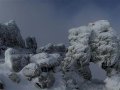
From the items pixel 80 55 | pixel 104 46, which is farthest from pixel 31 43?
pixel 104 46

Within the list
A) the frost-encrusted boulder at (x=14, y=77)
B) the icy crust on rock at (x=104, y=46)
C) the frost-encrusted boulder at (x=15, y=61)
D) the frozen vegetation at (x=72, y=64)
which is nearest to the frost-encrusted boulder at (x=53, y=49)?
the frozen vegetation at (x=72, y=64)

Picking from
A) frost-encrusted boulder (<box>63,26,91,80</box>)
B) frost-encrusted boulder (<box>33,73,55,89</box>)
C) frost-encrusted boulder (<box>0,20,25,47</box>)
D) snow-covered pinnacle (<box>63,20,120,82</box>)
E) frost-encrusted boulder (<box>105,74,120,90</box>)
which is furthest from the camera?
frost-encrusted boulder (<box>0,20,25,47</box>)

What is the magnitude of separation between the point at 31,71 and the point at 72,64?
640 centimetres

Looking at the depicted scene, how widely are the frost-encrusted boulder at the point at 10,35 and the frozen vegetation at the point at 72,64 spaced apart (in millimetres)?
1898

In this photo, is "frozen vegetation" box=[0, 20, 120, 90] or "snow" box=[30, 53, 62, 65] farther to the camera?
"snow" box=[30, 53, 62, 65]

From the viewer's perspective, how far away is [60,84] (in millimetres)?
44844

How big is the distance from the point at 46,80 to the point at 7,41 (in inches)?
544

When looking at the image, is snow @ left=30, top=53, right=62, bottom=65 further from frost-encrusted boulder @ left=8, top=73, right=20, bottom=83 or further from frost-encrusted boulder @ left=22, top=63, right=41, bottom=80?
frost-encrusted boulder @ left=8, top=73, right=20, bottom=83

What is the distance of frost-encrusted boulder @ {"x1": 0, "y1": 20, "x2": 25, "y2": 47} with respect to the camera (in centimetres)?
5516

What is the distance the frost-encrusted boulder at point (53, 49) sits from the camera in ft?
173

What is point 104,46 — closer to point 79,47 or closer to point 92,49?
point 92,49

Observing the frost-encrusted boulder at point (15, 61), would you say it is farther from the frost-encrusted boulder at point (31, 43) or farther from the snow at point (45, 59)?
the frost-encrusted boulder at point (31, 43)

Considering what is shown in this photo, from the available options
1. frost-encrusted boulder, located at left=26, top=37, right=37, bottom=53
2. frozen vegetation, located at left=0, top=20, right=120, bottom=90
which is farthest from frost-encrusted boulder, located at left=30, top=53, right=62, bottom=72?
frost-encrusted boulder, located at left=26, top=37, right=37, bottom=53

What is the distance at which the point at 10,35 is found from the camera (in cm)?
5559
